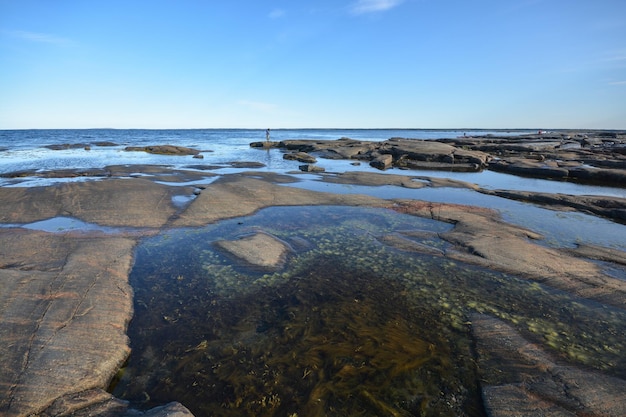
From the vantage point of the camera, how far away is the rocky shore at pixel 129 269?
175 inches

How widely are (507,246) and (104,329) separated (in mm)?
11376

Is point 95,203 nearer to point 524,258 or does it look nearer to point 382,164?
point 524,258

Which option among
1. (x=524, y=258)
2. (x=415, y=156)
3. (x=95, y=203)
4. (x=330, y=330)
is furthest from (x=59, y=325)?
(x=415, y=156)

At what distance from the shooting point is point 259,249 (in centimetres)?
977

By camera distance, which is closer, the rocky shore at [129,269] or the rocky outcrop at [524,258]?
the rocky shore at [129,269]

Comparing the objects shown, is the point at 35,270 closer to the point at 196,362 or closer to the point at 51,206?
the point at 196,362

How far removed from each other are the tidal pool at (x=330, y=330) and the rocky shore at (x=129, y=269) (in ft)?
1.08

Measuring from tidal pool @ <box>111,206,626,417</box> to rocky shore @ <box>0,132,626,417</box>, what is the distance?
33cm

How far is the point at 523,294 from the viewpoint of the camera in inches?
298

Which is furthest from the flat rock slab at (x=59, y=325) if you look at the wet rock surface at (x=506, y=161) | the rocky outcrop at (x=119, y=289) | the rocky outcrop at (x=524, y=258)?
the wet rock surface at (x=506, y=161)

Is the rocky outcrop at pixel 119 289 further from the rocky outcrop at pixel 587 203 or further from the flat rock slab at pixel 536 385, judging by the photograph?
the rocky outcrop at pixel 587 203

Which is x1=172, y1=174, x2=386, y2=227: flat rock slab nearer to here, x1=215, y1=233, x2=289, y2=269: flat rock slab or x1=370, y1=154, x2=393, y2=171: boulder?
x1=215, y1=233, x2=289, y2=269: flat rock slab

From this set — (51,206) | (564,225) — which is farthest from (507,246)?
(51,206)

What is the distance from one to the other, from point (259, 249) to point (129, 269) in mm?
3634
